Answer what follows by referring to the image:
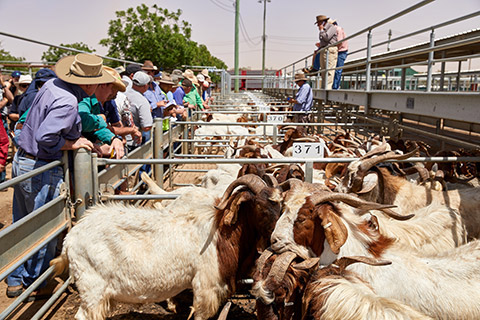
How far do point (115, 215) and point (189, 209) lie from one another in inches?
22.6

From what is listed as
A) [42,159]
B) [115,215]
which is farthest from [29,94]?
[115,215]

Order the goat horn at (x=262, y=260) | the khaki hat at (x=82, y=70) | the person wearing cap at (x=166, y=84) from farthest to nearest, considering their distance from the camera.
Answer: the person wearing cap at (x=166, y=84)
the khaki hat at (x=82, y=70)
the goat horn at (x=262, y=260)

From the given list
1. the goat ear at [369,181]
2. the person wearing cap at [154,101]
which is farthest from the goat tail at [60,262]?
the person wearing cap at [154,101]

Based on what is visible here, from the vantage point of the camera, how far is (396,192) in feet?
13.3

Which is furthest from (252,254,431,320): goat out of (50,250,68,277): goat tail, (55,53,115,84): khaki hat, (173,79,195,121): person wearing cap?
(173,79,195,121): person wearing cap

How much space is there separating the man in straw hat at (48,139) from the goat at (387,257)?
1.76 m

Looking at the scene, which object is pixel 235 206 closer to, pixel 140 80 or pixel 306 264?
pixel 306 264

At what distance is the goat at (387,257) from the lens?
231 centimetres

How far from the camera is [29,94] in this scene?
5.80 meters

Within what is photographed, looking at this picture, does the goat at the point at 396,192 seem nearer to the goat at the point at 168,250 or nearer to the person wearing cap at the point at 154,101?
the goat at the point at 168,250

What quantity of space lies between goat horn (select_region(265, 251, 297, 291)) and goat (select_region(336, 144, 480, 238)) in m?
1.64

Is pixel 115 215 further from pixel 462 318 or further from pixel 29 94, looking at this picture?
pixel 29 94

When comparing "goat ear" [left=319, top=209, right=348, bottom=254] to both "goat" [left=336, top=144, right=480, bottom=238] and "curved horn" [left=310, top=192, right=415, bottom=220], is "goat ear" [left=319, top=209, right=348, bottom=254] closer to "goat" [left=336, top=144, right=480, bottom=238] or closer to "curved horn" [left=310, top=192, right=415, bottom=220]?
"curved horn" [left=310, top=192, right=415, bottom=220]

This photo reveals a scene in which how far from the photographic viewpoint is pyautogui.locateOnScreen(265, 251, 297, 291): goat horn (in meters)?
2.25
